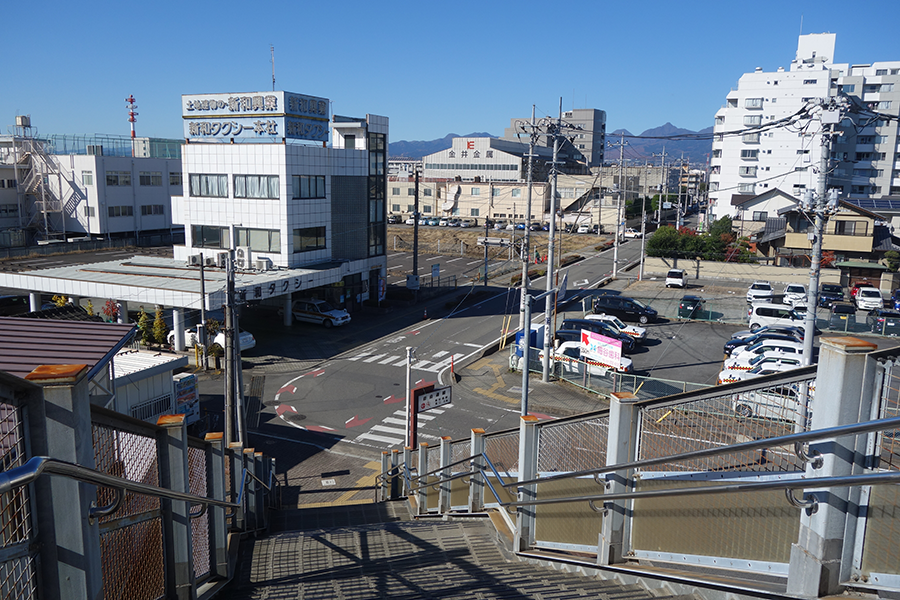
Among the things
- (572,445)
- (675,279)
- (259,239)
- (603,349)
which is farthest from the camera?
(675,279)

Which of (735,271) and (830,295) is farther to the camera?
(735,271)

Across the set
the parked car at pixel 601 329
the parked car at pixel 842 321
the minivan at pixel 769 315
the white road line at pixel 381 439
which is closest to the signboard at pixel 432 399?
the white road line at pixel 381 439

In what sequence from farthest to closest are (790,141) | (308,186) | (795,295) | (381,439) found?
(790,141) < (795,295) < (308,186) < (381,439)

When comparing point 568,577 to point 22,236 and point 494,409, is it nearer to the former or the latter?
point 494,409

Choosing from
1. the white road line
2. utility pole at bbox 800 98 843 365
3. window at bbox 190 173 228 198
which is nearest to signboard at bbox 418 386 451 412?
the white road line

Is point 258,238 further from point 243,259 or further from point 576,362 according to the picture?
point 576,362

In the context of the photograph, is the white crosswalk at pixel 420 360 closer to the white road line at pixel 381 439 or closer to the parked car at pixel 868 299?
the white road line at pixel 381 439

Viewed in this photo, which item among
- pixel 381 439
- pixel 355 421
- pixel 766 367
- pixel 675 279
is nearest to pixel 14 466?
pixel 381 439

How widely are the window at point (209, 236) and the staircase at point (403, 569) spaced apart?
101 feet

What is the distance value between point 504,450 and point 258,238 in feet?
96.8

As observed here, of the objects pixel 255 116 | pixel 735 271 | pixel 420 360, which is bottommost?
pixel 420 360

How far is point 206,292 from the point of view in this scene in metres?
29.0

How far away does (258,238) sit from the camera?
36.5m

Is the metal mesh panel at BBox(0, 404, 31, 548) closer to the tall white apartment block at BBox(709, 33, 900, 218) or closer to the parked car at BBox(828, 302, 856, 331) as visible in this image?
the parked car at BBox(828, 302, 856, 331)
